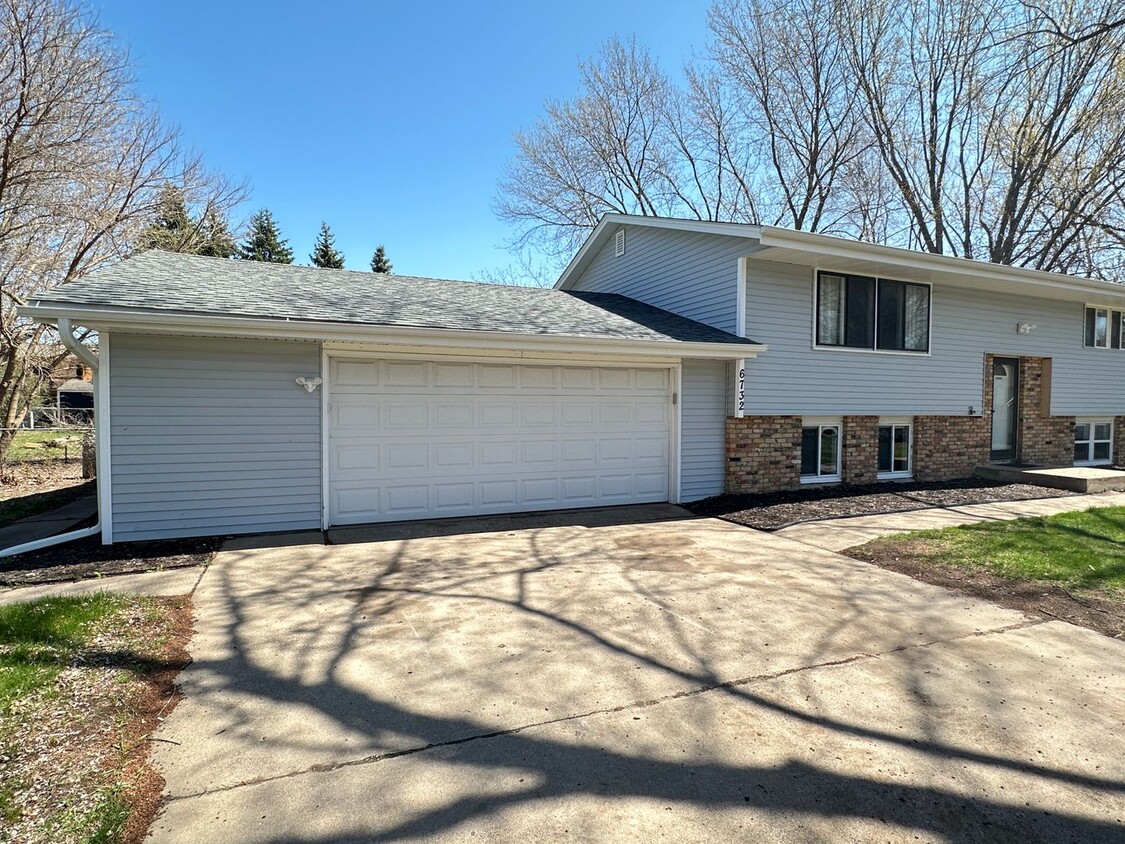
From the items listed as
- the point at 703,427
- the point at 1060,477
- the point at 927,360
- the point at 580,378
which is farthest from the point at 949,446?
the point at 580,378

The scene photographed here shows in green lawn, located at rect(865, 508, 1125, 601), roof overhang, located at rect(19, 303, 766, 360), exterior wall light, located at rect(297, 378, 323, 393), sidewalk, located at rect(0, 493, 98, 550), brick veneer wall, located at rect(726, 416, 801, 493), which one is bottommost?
sidewalk, located at rect(0, 493, 98, 550)

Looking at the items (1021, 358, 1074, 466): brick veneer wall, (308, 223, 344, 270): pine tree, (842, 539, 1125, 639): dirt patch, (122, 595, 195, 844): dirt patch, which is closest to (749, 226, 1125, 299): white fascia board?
(1021, 358, 1074, 466): brick veneer wall

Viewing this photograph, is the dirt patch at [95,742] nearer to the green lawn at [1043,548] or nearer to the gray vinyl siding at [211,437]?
the gray vinyl siding at [211,437]

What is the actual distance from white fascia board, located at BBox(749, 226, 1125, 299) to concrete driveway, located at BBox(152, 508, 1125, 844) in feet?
17.5

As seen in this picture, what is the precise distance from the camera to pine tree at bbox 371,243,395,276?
3225 cm

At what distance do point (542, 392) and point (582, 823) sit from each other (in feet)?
21.4

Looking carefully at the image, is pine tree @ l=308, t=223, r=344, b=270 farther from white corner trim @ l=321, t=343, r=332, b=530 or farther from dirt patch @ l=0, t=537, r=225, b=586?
dirt patch @ l=0, t=537, r=225, b=586

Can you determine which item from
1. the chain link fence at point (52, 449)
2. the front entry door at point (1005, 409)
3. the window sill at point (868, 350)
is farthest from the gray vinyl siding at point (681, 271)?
the chain link fence at point (52, 449)

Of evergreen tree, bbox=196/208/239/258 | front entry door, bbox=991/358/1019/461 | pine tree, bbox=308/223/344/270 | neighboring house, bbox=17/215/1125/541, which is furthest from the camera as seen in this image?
pine tree, bbox=308/223/344/270

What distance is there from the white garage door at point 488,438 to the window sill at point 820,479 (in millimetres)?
2760

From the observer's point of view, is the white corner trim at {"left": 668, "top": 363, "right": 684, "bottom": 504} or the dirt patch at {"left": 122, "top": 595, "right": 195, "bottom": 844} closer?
the dirt patch at {"left": 122, "top": 595, "right": 195, "bottom": 844}

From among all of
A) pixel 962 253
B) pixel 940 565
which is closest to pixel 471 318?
pixel 940 565

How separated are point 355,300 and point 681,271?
581 cm

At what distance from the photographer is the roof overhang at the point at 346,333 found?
5758 mm
